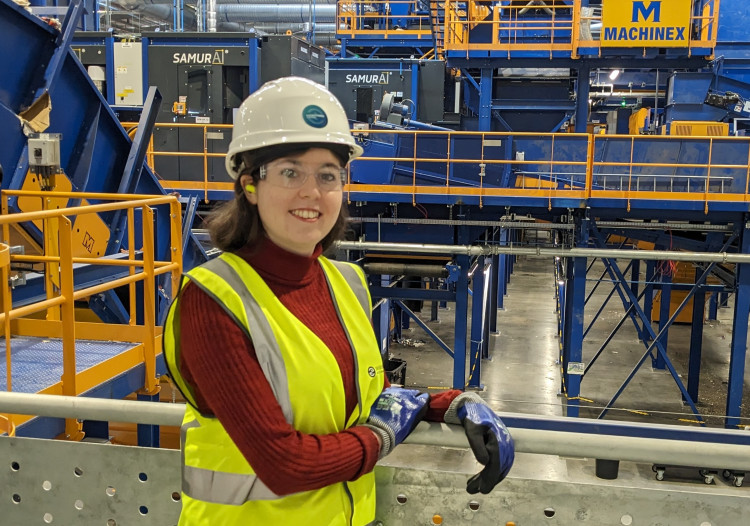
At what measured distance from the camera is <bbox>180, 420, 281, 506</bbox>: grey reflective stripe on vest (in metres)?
1.54

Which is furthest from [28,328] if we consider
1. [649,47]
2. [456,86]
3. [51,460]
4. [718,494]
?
[456,86]

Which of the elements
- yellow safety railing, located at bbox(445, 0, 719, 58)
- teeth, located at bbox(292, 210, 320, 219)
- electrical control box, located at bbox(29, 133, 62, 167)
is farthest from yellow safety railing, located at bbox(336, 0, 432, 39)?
teeth, located at bbox(292, 210, 320, 219)

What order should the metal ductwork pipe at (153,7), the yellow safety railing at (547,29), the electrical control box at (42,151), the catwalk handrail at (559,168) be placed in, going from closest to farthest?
the electrical control box at (42,151)
the catwalk handrail at (559,168)
the yellow safety railing at (547,29)
the metal ductwork pipe at (153,7)

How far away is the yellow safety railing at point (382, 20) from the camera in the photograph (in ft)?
74.2

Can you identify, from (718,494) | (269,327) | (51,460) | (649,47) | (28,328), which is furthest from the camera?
(649,47)

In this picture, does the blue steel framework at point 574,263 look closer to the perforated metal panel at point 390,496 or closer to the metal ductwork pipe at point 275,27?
the perforated metal panel at point 390,496

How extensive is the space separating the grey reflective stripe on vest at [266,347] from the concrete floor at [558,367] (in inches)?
363

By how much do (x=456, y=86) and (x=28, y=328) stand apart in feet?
47.2

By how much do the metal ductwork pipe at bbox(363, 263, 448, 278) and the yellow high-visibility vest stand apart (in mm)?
10568

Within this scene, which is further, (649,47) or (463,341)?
(649,47)

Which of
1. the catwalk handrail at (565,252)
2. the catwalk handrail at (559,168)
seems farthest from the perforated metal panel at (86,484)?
the catwalk handrail at (559,168)

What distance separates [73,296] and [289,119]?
2.92 metres

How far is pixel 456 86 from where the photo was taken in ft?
59.5

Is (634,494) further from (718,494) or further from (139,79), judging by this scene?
(139,79)
